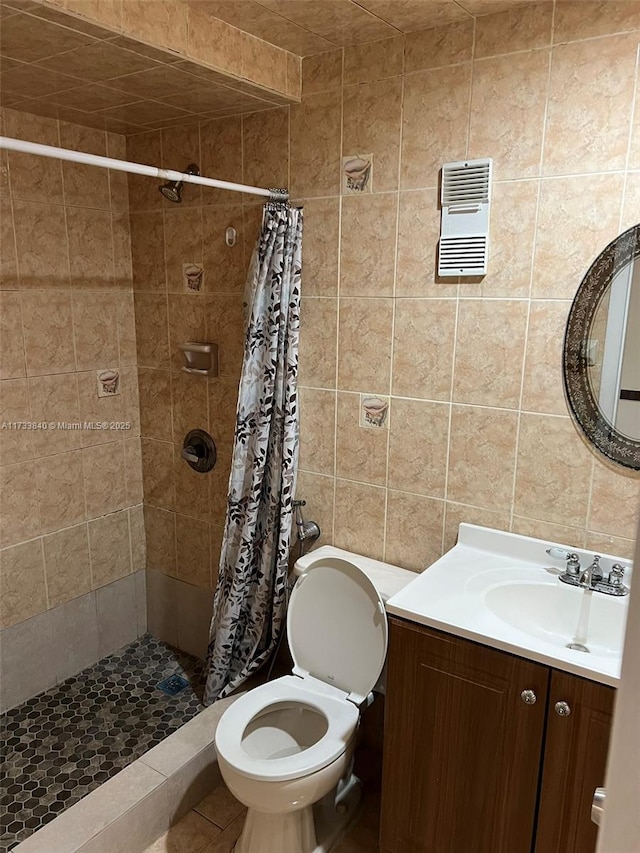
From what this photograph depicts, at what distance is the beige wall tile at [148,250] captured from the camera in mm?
2662

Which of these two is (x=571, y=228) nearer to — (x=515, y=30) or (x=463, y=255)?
(x=463, y=255)

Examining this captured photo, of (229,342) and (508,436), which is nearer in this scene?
(508,436)

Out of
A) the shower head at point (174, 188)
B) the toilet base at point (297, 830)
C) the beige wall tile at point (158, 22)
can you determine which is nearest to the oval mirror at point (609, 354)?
the beige wall tile at point (158, 22)

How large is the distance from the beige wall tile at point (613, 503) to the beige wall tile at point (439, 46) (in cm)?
125

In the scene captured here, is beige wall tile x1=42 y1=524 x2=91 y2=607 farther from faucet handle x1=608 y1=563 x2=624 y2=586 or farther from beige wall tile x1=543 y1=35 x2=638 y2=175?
beige wall tile x1=543 y1=35 x2=638 y2=175

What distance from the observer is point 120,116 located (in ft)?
7.75

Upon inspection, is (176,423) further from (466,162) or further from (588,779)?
(588,779)

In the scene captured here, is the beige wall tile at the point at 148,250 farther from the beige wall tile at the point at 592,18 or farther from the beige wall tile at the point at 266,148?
the beige wall tile at the point at 592,18

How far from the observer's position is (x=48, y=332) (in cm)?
250

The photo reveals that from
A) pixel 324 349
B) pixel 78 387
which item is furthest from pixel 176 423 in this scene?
pixel 324 349

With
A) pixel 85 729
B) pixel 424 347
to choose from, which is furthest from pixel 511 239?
pixel 85 729

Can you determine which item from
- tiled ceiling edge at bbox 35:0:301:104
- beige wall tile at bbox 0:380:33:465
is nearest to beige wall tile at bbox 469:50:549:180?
tiled ceiling edge at bbox 35:0:301:104

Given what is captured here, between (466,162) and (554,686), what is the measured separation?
1425 mm

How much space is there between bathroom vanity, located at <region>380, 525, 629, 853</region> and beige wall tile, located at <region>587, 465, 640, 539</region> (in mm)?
99
